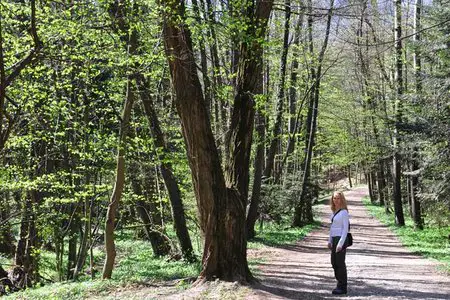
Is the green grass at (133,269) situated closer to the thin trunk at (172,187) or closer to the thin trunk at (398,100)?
the thin trunk at (172,187)

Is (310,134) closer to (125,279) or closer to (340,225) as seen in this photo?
(125,279)

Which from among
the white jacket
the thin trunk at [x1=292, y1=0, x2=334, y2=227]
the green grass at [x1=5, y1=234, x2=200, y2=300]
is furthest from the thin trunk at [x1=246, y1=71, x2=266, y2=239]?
the white jacket

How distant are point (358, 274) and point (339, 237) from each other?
3.14 m

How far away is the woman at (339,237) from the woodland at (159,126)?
1590 millimetres

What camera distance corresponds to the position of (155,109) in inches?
528

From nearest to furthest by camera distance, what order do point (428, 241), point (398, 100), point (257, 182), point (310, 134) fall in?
point (257, 182) → point (428, 241) → point (398, 100) → point (310, 134)

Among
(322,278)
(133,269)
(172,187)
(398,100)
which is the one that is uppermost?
(398,100)

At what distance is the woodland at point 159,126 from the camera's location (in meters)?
8.39

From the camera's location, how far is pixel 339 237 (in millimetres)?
8086

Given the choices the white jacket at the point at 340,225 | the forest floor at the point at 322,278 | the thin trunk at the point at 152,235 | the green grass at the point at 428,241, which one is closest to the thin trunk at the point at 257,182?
the forest floor at the point at 322,278

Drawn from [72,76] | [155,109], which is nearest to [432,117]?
[155,109]

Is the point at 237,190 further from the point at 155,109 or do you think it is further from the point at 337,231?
the point at 155,109

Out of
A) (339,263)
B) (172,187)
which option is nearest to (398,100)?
(172,187)

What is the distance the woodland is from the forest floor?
0.68 m
